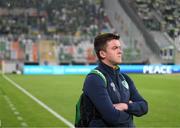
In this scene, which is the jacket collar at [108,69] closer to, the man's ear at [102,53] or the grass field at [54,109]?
the man's ear at [102,53]

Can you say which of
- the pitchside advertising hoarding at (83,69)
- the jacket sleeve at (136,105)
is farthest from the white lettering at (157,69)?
the jacket sleeve at (136,105)

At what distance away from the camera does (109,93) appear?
3.79 m

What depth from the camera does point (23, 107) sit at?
54.3 ft

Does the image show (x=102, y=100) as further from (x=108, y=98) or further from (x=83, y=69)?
(x=83, y=69)

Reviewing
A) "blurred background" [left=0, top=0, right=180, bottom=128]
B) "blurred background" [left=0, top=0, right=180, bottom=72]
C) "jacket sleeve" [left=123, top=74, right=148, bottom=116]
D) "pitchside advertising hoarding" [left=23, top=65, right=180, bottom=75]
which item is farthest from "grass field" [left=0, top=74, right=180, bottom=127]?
"blurred background" [left=0, top=0, right=180, bottom=72]

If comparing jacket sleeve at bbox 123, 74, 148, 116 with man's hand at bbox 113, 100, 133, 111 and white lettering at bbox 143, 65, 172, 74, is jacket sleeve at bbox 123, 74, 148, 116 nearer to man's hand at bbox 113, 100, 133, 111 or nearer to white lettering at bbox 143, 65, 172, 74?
man's hand at bbox 113, 100, 133, 111

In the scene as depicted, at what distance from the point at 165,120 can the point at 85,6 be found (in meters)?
39.2

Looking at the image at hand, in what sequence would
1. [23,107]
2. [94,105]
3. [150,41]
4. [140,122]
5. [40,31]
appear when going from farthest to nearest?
[40,31] → [150,41] → [23,107] → [140,122] → [94,105]

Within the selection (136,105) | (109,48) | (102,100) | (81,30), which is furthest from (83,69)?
(102,100)

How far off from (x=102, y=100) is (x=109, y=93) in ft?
0.36

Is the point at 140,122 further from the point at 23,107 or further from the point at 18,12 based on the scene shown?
the point at 18,12

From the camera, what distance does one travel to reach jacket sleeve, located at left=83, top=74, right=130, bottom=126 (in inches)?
146

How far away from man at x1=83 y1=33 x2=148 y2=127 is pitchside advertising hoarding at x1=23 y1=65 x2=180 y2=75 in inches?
1548

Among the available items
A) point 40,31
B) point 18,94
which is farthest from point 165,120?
point 40,31
